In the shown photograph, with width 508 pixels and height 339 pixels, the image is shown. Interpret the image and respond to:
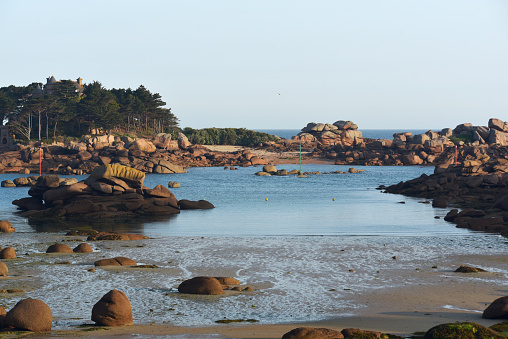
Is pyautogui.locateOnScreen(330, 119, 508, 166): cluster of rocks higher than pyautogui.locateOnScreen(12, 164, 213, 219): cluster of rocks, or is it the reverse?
pyautogui.locateOnScreen(330, 119, 508, 166): cluster of rocks

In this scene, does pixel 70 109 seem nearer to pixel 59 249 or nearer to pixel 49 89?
pixel 49 89

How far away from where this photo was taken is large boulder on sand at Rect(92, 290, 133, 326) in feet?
54.9

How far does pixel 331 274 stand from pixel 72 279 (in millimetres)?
10643

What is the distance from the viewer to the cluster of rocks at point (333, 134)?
167625 millimetres

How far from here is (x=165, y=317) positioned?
17953mm

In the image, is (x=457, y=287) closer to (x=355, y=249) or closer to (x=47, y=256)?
(x=355, y=249)

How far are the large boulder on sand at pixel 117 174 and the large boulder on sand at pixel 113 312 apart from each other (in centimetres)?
3769

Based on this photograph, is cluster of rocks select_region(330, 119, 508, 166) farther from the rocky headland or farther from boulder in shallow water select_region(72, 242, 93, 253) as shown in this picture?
boulder in shallow water select_region(72, 242, 93, 253)

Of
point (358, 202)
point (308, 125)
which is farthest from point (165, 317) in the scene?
point (308, 125)

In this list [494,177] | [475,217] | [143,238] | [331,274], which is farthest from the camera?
[494,177]

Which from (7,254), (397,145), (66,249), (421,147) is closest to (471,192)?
(66,249)

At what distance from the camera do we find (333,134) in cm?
17050

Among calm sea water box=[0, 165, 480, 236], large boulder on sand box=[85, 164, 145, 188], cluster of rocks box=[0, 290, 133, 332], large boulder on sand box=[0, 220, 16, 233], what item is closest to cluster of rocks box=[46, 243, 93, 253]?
calm sea water box=[0, 165, 480, 236]

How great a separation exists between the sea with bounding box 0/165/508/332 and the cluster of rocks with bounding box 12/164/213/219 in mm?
2276
